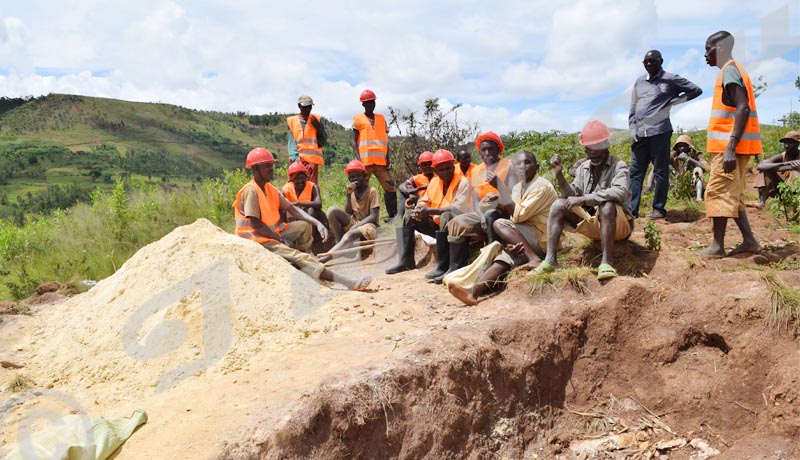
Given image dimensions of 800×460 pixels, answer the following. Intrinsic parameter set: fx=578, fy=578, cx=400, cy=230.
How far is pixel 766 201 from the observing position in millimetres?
6051

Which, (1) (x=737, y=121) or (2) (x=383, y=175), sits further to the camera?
(2) (x=383, y=175)

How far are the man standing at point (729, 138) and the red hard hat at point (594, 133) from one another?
30.3 inches

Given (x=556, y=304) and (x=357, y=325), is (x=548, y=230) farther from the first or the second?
(x=357, y=325)

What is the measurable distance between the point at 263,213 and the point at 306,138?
1.94 metres

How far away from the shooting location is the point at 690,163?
7.04 meters

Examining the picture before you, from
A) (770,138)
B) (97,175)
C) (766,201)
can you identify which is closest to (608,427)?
(766,201)

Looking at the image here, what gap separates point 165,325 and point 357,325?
1.27m

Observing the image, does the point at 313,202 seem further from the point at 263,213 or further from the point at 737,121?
the point at 737,121

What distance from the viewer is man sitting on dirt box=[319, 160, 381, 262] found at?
6.61m

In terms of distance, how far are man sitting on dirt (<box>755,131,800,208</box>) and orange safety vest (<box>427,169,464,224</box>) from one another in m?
3.19

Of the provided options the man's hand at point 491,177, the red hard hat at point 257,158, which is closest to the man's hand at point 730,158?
the man's hand at point 491,177

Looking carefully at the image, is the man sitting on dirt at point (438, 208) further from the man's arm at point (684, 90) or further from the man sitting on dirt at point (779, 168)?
the man sitting on dirt at point (779, 168)

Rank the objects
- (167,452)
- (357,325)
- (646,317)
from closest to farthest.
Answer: (167,452) → (646,317) → (357,325)

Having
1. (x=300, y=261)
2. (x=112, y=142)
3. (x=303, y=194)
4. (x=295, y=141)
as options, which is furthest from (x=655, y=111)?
(x=112, y=142)
